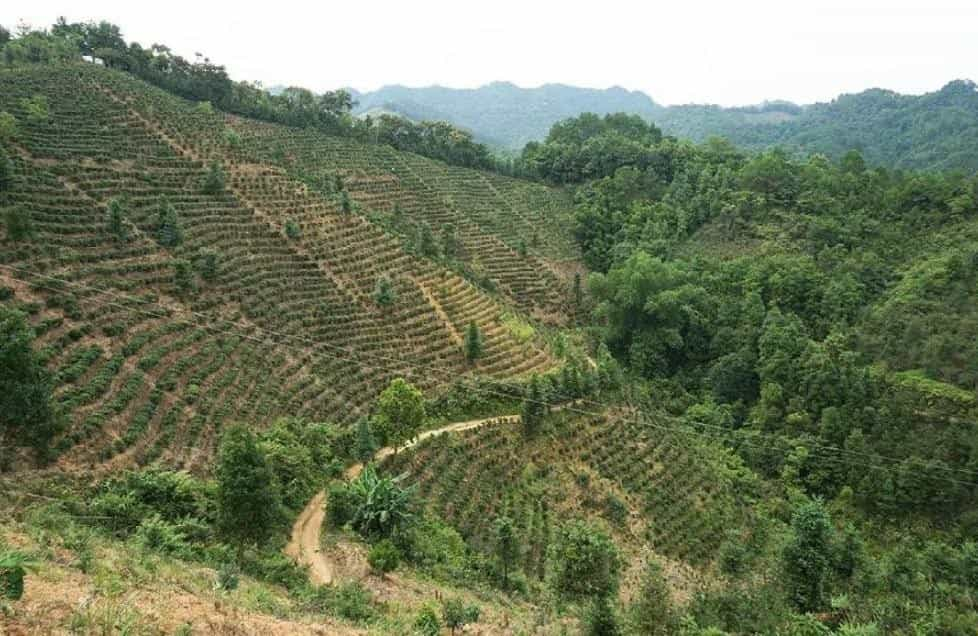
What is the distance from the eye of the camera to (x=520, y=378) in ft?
99.6

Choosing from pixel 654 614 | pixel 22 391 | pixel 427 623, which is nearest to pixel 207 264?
pixel 22 391

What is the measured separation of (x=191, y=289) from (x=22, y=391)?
11655mm

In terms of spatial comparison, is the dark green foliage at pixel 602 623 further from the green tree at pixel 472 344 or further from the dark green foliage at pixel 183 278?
the dark green foliage at pixel 183 278

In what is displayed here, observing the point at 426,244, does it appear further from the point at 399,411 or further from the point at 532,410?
the point at 399,411

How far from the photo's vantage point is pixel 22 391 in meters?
15.0

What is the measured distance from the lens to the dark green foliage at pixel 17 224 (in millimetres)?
22672

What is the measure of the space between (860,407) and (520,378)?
739 inches

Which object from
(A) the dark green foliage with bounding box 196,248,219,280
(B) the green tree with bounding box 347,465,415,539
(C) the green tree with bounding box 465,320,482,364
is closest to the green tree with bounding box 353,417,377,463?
(B) the green tree with bounding box 347,465,415,539

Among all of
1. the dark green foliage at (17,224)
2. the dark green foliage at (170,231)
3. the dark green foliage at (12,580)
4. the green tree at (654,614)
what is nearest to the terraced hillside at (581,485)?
the green tree at (654,614)

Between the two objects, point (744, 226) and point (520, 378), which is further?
point (744, 226)

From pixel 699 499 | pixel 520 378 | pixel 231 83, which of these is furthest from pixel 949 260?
pixel 231 83

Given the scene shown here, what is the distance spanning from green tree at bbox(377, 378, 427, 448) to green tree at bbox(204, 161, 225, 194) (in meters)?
19.1

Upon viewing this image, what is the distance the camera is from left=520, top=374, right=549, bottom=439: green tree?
88.5 ft

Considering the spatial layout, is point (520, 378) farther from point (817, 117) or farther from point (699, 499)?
point (817, 117)
